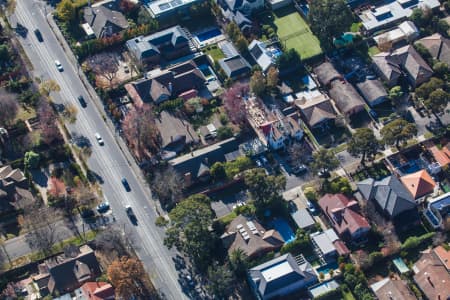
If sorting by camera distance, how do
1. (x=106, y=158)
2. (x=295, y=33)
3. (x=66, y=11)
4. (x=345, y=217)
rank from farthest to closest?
(x=295, y=33)
(x=66, y=11)
(x=106, y=158)
(x=345, y=217)

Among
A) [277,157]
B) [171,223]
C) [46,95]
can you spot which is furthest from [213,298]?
[46,95]

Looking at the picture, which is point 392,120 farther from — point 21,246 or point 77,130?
point 21,246

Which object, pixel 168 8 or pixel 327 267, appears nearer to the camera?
pixel 327 267

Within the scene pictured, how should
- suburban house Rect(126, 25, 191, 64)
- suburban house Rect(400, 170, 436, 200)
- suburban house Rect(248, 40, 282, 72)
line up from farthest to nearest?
suburban house Rect(126, 25, 191, 64)
suburban house Rect(248, 40, 282, 72)
suburban house Rect(400, 170, 436, 200)

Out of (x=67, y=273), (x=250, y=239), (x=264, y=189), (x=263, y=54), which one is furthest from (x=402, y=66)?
(x=67, y=273)

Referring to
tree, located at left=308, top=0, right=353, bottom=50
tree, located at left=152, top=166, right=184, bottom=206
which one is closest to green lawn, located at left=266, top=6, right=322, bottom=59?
tree, located at left=308, top=0, right=353, bottom=50

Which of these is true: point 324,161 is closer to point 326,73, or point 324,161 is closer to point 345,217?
point 345,217

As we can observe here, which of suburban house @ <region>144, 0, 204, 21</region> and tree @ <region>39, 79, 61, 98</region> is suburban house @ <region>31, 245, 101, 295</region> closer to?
tree @ <region>39, 79, 61, 98</region>
